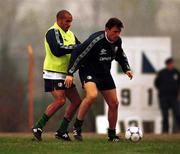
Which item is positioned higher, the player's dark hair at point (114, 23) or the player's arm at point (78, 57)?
the player's dark hair at point (114, 23)

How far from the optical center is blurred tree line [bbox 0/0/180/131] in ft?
67.9

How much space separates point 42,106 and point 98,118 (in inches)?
53.6

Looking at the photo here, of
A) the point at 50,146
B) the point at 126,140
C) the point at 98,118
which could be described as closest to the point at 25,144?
the point at 50,146

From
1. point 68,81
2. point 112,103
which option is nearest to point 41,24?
point 112,103

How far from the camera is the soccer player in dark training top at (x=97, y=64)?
12.0 metres

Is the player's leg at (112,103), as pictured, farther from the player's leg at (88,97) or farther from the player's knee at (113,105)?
the player's leg at (88,97)

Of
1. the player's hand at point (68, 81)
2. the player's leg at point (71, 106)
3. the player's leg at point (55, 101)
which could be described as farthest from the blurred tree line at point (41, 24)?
the player's hand at point (68, 81)

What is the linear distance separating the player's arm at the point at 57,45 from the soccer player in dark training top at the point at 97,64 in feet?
0.68

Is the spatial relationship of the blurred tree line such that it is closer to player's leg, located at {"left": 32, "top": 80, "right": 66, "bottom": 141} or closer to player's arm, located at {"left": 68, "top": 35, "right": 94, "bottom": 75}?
player's leg, located at {"left": 32, "top": 80, "right": 66, "bottom": 141}

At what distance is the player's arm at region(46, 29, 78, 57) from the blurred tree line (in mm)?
8420

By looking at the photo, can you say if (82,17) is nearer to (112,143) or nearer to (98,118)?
(98,118)

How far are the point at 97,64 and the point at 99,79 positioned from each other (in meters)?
0.22

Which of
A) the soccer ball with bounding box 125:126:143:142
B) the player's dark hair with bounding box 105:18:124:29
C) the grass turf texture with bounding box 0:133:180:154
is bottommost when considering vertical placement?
the grass turf texture with bounding box 0:133:180:154

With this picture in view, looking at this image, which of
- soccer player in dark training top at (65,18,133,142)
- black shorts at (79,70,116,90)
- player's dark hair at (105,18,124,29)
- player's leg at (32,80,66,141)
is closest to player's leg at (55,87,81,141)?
player's leg at (32,80,66,141)
